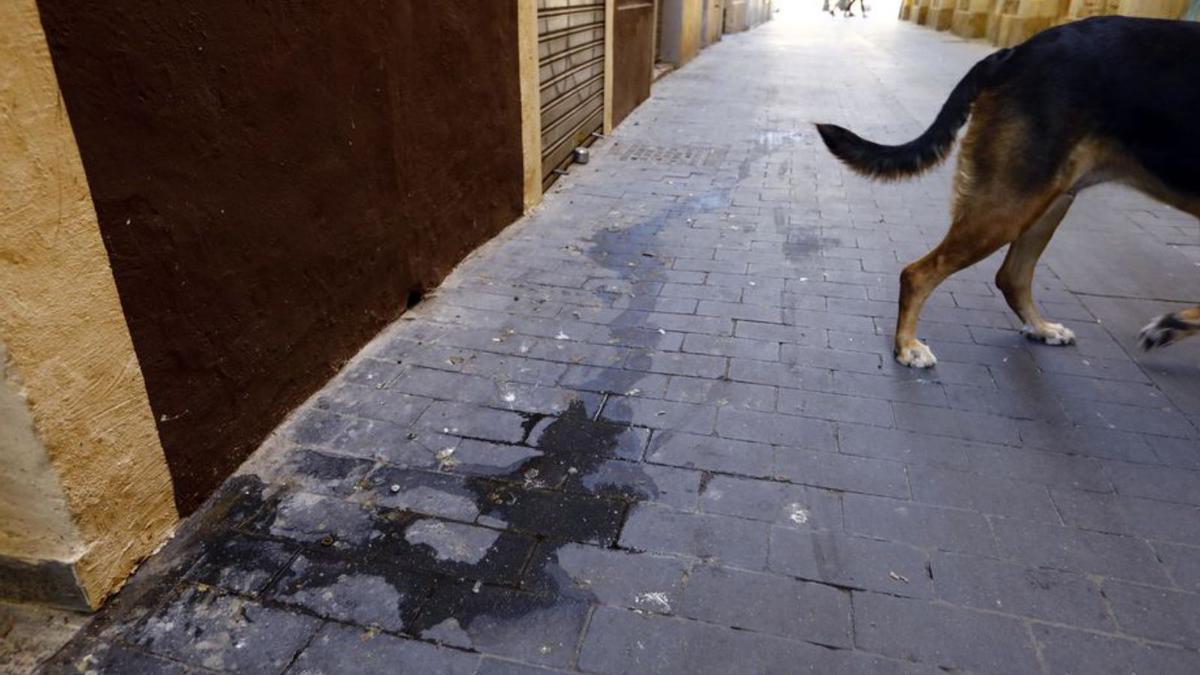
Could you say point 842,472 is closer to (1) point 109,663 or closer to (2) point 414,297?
(1) point 109,663

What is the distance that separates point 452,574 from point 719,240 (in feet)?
12.3

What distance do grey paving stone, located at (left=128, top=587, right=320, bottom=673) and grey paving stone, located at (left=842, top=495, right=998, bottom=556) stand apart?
6.18 feet

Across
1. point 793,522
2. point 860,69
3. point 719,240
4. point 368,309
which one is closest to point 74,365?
point 368,309

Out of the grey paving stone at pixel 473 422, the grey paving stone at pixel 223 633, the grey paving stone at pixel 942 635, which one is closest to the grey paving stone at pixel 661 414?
the grey paving stone at pixel 473 422

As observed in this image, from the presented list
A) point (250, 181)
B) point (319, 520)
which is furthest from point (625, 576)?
point (250, 181)

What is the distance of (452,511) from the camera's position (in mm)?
2664

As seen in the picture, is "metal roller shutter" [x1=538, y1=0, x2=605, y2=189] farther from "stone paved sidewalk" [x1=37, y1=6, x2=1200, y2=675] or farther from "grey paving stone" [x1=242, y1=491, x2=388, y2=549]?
"grey paving stone" [x1=242, y1=491, x2=388, y2=549]

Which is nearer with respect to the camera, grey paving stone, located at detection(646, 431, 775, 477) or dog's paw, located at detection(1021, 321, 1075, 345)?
grey paving stone, located at detection(646, 431, 775, 477)

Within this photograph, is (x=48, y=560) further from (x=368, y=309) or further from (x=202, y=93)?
(x=368, y=309)

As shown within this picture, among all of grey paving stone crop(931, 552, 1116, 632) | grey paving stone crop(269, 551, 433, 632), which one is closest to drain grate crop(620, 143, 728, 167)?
grey paving stone crop(931, 552, 1116, 632)

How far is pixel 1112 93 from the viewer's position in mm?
3164

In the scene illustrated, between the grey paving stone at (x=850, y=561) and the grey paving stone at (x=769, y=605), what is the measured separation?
0.07m

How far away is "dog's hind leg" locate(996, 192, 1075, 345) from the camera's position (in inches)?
154

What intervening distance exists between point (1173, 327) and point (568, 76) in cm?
553
